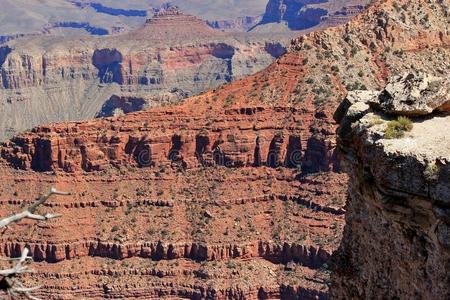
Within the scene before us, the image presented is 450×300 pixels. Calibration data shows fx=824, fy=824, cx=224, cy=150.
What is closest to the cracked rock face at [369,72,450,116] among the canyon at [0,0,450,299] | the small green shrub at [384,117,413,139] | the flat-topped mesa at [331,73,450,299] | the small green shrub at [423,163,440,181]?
the flat-topped mesa at [331,73,450,299]

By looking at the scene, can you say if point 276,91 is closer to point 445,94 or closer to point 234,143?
point 234,143

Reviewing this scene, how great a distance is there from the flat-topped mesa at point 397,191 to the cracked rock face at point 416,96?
21 mm

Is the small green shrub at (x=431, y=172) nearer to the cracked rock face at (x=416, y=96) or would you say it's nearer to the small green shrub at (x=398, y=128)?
the small green shrub at (x=398, y=128)

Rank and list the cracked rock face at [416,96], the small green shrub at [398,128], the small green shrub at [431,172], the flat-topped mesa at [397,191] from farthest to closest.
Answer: the cracked rock face at [416,96] < the small green shrub at [398,128] < the flat-topped mesa at [397,191] < the small green shrub at [431,172]

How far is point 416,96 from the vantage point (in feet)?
59.1

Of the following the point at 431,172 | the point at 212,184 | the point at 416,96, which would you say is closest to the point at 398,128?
the point at 416,96

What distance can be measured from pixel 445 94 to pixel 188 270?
47.3 metres

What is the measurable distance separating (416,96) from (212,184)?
49.6 m

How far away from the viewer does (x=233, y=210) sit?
65.8 m

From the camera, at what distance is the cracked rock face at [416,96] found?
58.0 ft

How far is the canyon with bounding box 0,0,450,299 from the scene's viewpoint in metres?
62.8

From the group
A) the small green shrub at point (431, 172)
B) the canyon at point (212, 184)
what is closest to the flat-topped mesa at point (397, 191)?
the small green shrub at point (431, 172)

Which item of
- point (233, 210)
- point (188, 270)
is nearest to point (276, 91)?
point (233, 210)

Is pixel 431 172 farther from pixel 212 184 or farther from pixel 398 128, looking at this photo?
pixel 212 184
